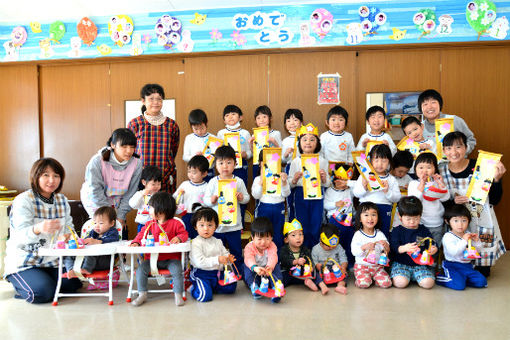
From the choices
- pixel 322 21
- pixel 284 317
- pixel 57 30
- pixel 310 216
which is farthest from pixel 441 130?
pixel 57 30

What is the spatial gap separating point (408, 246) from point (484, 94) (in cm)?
263

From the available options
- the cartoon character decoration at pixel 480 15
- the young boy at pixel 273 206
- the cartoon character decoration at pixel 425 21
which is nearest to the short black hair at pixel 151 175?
the young boy at pixel 273 206

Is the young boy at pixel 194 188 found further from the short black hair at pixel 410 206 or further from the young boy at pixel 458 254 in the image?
the young boy at pixel 458 254

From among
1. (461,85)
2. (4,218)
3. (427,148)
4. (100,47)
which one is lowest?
(4,218)

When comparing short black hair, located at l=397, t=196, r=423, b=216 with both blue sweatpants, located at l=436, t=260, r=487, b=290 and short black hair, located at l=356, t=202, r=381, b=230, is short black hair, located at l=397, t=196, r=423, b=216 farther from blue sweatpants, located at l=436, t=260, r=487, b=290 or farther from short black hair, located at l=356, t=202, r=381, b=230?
blue sweatpants, located at l=436, t=260, r=487, b=290

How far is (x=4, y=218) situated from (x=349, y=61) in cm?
427

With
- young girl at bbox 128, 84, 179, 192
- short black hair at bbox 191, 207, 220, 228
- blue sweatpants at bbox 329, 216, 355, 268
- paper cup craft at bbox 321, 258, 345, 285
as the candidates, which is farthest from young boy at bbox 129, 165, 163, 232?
blue sweatpants at bbox 329, 216, 355, 268

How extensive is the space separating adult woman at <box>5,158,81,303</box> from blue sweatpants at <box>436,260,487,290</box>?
126 inches

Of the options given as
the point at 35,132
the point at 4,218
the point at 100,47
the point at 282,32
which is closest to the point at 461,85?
the point at 282,32

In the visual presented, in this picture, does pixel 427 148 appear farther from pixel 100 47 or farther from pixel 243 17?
pixel 100 47

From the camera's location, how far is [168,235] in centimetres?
306

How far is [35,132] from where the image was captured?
17.6 feet

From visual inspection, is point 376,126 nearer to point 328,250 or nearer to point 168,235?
point 328,250

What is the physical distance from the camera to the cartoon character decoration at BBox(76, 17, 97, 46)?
5055mm
